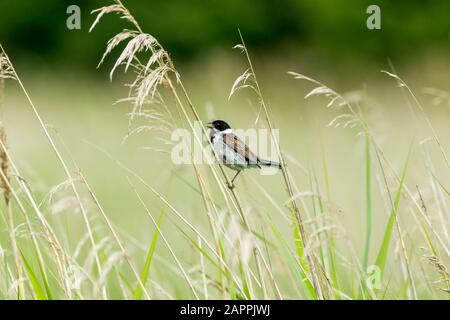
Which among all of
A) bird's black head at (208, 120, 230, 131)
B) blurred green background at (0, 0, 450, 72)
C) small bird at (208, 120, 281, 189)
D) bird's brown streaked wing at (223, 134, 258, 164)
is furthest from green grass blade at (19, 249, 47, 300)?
blurred green background at (0, 0, 450, 72)

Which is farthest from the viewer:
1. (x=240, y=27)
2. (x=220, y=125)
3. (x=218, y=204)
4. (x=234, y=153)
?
(x=240, y=27)

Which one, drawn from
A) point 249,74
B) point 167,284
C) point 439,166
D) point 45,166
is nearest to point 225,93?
point 45,166

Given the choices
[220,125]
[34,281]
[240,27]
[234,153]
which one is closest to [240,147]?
[234,153]

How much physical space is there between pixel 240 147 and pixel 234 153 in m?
0.06

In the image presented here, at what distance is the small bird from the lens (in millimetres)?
3594

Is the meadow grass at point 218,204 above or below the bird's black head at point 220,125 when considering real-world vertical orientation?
below

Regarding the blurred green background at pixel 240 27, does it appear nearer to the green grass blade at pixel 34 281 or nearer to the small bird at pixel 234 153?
the small bird at pixel 234 153

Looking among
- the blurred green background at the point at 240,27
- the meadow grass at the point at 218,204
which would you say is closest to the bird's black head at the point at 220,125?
the meadow grass at the point at 218,204

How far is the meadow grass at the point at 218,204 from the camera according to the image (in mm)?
2629

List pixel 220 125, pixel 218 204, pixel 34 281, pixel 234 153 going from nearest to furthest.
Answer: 1. pixel 34 281
2. pixel 218 204
3. pixel 234 153
4. pixel 220 125

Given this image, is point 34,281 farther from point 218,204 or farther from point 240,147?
point 240,147

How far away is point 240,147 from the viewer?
3637 millimetres

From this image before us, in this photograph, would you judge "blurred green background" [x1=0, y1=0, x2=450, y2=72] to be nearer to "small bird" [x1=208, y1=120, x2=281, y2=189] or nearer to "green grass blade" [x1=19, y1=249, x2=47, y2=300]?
"small bird" [x1=208, y1=120, x2=281, y2=189]
